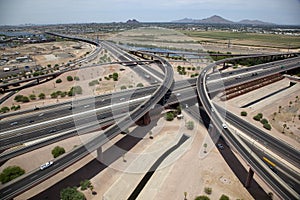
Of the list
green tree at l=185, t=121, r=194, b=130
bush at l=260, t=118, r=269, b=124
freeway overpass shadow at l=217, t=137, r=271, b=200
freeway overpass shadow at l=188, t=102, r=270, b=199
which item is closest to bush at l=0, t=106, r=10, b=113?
green tree at l=185, t=121, r=194, b=130

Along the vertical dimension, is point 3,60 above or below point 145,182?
above

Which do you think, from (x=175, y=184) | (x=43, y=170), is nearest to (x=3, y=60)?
(x=43, y=170)

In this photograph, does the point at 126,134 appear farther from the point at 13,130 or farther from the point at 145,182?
the point at 13,130

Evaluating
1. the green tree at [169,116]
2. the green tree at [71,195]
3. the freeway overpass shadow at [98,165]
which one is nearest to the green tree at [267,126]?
the green tree at [169,116]

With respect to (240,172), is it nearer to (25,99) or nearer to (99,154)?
(99,154)

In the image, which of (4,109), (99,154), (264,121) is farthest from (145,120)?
(4,109)

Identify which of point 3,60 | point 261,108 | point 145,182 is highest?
point 3,60
